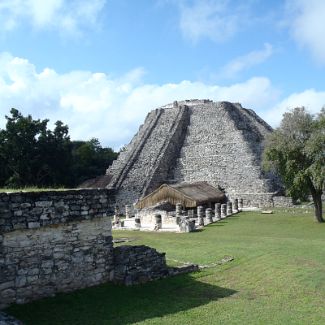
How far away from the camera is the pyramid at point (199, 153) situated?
3641 cm

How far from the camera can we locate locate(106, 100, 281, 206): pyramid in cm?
3641

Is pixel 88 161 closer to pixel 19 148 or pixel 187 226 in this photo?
pixel 19 148

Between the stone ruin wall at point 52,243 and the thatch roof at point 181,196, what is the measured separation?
18398 millimetres

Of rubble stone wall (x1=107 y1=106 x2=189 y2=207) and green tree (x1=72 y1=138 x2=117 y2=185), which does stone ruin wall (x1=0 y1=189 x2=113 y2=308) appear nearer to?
rubble stone wall (x1=107 y1=106 x2=189 y2=207)

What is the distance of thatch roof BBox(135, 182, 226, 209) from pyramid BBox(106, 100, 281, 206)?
553 centimetres

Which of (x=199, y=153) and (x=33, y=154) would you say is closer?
(x=33, y=154)

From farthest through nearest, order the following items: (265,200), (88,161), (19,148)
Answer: (88,161), (19,148), (265,200)

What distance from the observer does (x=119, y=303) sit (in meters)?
8.61

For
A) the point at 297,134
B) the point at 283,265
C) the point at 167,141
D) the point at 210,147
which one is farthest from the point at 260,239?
the point at 167,141

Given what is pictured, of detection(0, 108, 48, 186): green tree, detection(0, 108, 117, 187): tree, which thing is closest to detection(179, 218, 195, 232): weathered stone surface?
detection(0, 108, 117, 187): tree

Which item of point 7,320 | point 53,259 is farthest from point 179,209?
point 7,320

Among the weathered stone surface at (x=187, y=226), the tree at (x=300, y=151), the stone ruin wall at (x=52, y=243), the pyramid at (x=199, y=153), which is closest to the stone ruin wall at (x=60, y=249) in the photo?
the stone ruin wall at (x=52, y=243)

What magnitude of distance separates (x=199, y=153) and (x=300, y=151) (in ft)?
64.8

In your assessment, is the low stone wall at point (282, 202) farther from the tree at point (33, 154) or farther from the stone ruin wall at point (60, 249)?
the stone ruin wall at point (60, 249)
